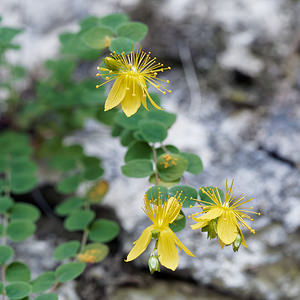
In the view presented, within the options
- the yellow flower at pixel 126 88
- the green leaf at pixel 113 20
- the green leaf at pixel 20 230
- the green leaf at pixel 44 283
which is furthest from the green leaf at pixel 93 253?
the green leaf at pixel 113 20

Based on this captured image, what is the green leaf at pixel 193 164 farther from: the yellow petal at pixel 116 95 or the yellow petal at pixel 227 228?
the yellow petal at pixel 116 95

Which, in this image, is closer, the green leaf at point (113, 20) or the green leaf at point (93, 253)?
the green leaf at point (93, 253)

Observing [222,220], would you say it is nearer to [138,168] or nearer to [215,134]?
[138,168]

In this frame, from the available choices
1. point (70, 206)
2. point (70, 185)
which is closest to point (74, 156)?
point (70, 185)

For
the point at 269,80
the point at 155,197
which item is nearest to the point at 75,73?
the point at 269,80

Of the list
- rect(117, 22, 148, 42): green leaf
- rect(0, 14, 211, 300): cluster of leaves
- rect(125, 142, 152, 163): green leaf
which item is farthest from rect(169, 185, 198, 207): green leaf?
rect(117, 22, 148, 42): green leaf

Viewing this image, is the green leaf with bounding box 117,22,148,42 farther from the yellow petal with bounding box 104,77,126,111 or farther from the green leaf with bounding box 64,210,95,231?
the green leaf with bounding box 64,210,95,231
